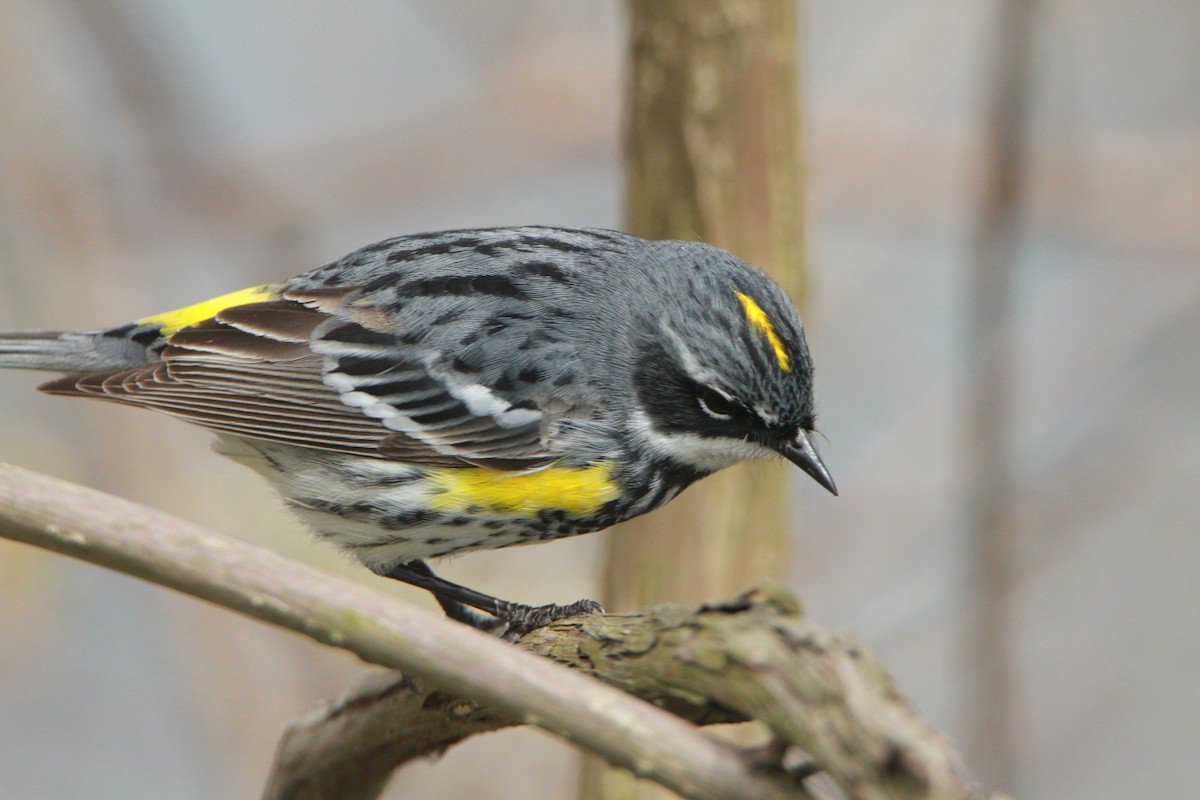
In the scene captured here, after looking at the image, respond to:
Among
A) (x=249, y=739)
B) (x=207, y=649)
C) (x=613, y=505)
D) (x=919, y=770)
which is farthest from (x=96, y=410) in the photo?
(x=919, y=770)

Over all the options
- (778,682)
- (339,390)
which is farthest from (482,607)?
(778,682)

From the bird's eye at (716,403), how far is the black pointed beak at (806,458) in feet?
0.55

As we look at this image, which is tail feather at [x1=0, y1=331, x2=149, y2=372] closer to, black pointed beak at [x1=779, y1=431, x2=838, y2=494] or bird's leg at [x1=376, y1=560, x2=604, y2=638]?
bird's leg at [x1=376, y1=560, x2=604, y2=638]

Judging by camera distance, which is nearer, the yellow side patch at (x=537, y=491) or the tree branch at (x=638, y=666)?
the tree branch at (x=638, y=666)

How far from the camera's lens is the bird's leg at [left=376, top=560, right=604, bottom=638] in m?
Answer: 3.36

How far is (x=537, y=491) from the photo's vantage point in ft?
11.0

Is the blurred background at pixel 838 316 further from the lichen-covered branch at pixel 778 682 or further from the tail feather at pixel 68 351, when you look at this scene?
the lichen-covered branch at pixel 778 682

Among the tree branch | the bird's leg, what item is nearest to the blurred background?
the bird's leg

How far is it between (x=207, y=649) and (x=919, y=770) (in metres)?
4.31

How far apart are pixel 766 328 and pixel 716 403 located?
26 centimetres

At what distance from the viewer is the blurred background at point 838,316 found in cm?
537

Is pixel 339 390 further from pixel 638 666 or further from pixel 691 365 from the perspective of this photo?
pixel 638 666

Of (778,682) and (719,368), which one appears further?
(719,368)

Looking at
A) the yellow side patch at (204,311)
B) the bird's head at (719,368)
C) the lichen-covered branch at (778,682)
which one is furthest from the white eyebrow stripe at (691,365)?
the yellow side patch at (204,311)
